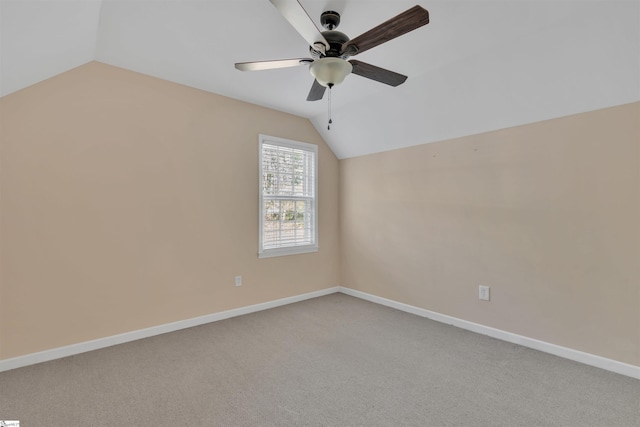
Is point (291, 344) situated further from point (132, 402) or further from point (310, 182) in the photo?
point (310, 182)

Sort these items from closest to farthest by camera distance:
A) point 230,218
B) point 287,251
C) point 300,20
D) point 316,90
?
point 300,20
point 316,90
point 230,218
point 287,251

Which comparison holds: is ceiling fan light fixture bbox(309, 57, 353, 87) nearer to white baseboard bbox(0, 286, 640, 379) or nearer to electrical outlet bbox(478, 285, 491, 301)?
electrical outlet bbox(478, 285, 491, 301)

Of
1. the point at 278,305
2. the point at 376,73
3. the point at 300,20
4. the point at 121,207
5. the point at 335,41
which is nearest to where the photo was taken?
the point at 300,20

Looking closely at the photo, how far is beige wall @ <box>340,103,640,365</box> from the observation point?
227 centimetres

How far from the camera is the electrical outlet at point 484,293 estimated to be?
A: 2998mm

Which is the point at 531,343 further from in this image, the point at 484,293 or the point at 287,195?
the point at 287,195

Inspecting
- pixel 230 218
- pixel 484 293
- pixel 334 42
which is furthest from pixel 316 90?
pixel 484 293

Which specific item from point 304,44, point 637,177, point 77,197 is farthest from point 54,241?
point 637,177

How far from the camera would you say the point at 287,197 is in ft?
13.2

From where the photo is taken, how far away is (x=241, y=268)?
3.59 m

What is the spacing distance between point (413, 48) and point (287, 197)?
227cm

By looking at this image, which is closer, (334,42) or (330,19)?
(334,42)

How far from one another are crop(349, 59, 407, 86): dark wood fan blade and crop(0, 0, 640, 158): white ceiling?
354mm

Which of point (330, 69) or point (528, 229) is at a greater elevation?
point (330, 69)
